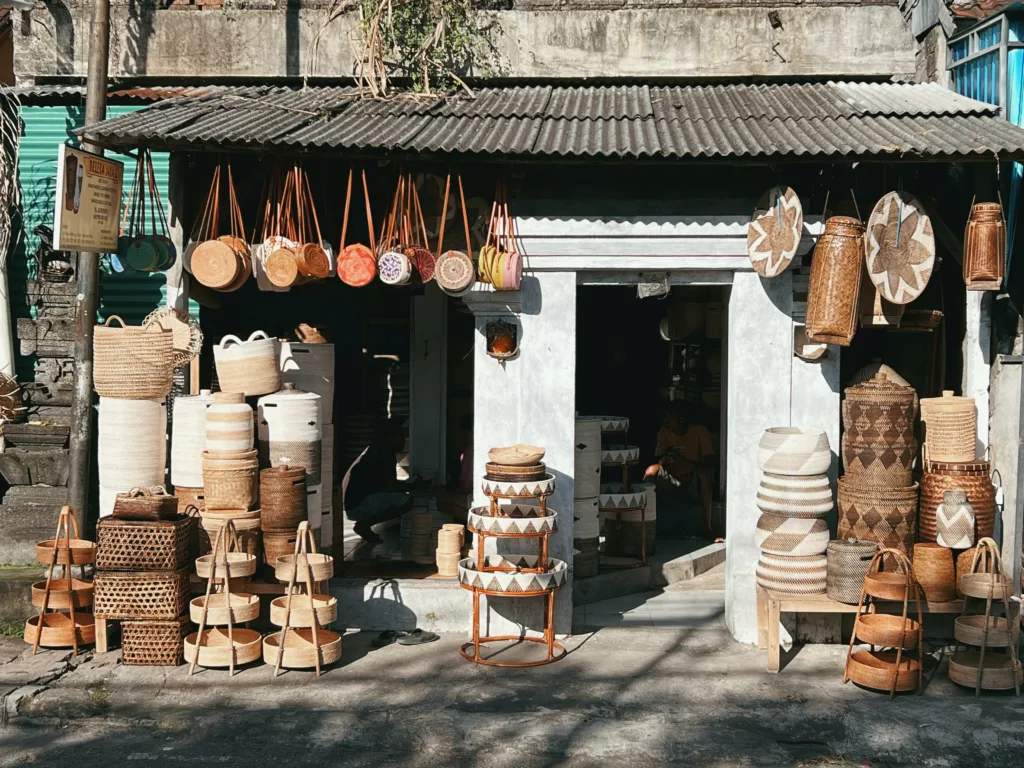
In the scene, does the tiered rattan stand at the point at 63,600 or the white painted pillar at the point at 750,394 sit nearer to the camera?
the tiered rattan stand at the point at 63,600

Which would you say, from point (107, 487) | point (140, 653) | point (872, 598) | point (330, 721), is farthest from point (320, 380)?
point (872, 598)

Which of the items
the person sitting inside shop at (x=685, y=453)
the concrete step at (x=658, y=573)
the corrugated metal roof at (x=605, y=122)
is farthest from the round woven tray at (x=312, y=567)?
the person sitting inside shop at (x=685, y=453)

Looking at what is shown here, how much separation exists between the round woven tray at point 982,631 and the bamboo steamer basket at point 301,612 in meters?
4.40

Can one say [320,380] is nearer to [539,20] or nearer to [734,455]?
[734,455]

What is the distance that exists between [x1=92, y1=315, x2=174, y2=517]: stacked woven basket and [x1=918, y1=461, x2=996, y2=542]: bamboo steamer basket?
602 centimetres

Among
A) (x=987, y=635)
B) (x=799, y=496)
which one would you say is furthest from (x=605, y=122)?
(x=987, y=635)

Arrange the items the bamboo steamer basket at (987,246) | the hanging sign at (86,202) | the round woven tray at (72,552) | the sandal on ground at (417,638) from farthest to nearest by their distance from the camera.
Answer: the sandal on ground at (417,638) → the round woven tray at (72,552) → the bamboo steamer basket at (987,246) → the hanging sign at (86,202)

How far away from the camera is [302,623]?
7906 millimetres

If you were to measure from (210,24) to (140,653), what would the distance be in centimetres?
667

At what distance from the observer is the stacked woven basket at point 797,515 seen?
8180mm

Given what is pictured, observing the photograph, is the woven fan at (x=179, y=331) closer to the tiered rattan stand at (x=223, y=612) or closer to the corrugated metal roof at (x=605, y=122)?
the corrugated metal roof at (x=605, y=122)

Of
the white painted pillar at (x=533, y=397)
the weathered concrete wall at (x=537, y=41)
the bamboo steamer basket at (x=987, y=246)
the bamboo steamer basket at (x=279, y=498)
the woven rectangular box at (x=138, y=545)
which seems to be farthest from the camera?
the weathered concrete wall at (x=537, y=41)

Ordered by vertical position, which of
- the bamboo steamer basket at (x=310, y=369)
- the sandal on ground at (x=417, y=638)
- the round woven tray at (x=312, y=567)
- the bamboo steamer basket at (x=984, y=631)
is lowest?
the sandal on ground at (x=417, y=638)

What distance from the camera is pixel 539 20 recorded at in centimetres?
1135
